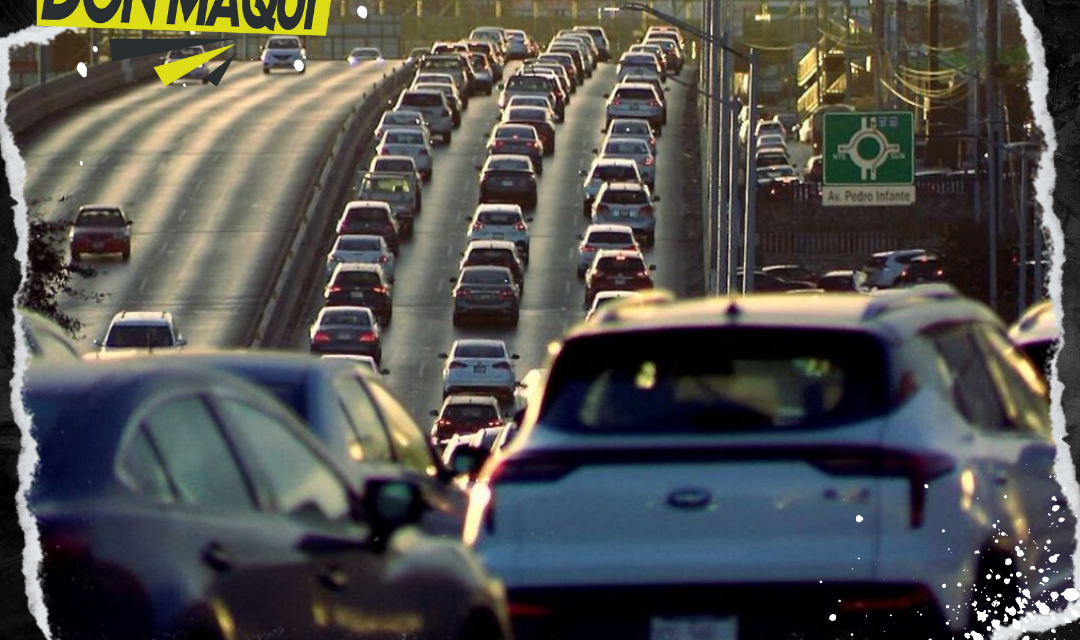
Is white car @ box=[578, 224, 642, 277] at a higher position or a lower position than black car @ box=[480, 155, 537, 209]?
lower

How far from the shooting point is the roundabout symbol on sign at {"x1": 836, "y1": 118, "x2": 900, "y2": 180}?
6244 cm

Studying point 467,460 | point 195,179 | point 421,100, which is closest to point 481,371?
point 195,179

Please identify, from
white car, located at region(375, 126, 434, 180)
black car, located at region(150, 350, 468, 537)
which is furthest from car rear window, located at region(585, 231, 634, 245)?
black car, located at region(150, 350, 468, 537)

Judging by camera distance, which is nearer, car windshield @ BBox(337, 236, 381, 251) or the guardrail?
the guardrail

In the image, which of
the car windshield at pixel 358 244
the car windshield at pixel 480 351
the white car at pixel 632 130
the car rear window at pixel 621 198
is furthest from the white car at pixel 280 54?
the car windshield at pixel 480 351

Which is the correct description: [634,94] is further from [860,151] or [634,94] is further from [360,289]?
[360,289]

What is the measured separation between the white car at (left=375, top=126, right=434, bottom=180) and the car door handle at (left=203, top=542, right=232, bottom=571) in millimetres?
77245

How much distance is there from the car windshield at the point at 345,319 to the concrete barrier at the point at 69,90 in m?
31.0

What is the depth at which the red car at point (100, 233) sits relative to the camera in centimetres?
6938

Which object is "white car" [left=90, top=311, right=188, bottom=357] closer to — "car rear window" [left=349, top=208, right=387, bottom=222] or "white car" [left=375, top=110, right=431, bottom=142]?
"car rear window" [left=349, top=208, right=387, bottom=222]

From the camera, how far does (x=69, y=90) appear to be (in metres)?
102

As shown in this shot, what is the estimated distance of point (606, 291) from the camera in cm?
6469

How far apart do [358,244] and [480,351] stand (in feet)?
46.9

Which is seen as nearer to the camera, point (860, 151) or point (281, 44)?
point (860, 151)
